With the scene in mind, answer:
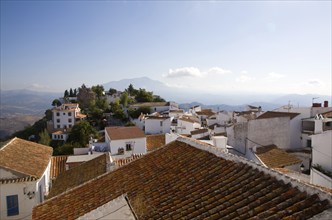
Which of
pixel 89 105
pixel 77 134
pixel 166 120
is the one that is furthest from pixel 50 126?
pixel 166 120

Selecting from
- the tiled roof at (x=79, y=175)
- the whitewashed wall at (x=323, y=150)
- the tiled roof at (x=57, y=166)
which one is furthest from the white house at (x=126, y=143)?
the whitewashed wall at (x=323, y=150)

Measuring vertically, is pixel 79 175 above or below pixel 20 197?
above

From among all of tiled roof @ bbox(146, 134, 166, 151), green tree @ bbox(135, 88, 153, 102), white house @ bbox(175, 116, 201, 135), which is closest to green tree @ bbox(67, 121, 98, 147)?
white house @ bbox(175, 116, 201, 135)

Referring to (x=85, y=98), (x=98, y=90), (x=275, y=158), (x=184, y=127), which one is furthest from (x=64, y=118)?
(x=275, y=158)

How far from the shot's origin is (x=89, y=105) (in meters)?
77.5

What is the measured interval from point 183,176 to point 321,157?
1527cm

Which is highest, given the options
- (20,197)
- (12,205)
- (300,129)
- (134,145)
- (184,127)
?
(300,129)

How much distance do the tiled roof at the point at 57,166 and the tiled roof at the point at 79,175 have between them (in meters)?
4.35

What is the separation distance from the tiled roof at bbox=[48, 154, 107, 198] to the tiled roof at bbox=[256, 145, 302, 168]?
41.6ft

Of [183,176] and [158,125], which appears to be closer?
[183,176]

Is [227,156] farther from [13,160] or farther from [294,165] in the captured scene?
[294,165]

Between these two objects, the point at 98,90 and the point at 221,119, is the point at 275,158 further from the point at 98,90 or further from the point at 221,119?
the point at 98,90

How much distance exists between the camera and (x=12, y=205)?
52.0ft

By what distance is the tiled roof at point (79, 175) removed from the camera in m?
14.6
